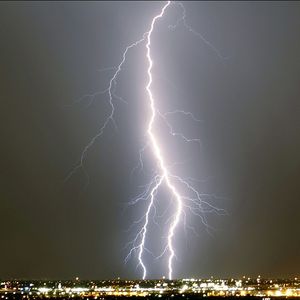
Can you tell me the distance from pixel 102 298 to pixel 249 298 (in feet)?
68.8

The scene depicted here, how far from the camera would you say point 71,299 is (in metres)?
96.8

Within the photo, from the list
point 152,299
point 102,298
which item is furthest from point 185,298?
point 102,298

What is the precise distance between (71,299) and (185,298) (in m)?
15.3

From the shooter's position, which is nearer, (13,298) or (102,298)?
(13,298)

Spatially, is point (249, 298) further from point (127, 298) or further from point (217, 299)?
point (127, 298)

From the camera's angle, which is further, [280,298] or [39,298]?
[39,298]

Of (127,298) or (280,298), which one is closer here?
(280,298)

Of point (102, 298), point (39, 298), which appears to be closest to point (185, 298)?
point (102, 298)

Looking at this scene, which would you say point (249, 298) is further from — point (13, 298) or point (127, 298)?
point (13, 298)

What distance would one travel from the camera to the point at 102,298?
101 meters

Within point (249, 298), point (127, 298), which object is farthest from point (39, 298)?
point (249, 298)

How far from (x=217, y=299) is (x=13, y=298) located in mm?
26806

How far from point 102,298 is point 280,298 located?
997 inches

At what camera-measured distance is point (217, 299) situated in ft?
309
